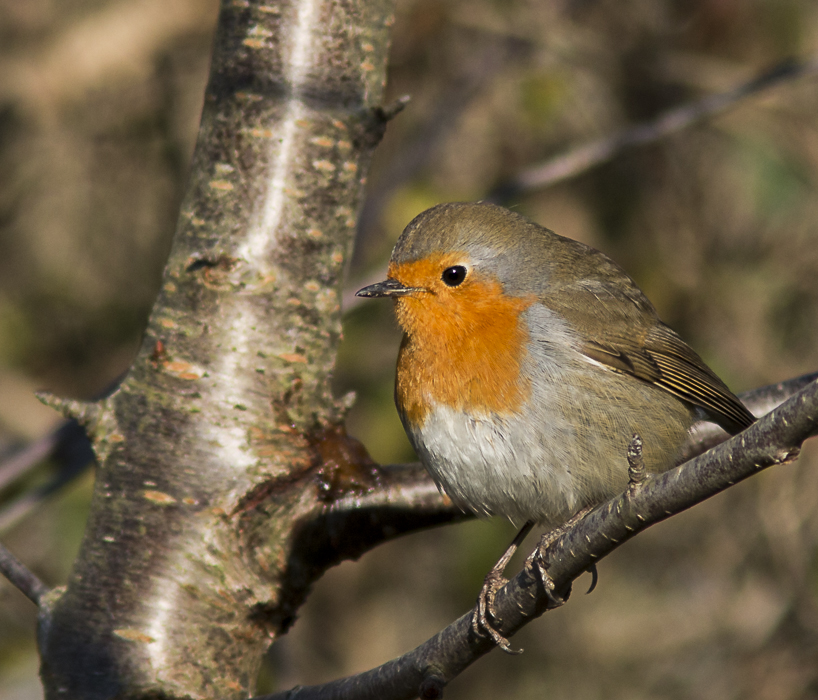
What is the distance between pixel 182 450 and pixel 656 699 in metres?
4.20

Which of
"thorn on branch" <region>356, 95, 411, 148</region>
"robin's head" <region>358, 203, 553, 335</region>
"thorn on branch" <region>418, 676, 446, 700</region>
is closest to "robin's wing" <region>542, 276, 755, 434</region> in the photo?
"robin's head" <region>358, 203, 553, 335</region>

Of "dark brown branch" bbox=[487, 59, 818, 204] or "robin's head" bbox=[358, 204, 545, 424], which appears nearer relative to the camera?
"robin's head" bbox=[358, 204, 545, 424]

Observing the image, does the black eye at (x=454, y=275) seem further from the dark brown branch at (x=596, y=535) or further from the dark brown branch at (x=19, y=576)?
the dark brown branch at (x=19, y=576)

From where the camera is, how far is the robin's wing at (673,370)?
2955 millimetres

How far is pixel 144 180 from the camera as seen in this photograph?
5.76 meters

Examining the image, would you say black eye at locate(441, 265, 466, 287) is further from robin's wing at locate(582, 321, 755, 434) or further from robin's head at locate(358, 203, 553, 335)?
robin's wing at locate(582, 321, 755, 434)

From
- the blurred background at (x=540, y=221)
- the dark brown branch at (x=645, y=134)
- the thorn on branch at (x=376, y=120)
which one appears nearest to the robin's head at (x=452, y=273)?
the dark brown branch at (x=645, y=134)

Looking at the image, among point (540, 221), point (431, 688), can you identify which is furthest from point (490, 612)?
point (540, 221)

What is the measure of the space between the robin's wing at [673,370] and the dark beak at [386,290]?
60 cm

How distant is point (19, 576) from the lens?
2318 millimetres

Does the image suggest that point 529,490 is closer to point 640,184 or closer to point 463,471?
point 463,471

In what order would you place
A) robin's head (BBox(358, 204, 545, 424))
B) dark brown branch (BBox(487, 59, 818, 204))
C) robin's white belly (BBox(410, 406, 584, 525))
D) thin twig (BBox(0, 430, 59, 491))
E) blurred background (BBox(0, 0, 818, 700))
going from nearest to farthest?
robin's white belly (BBox(410, 406, 584, 525)), robin's head (BBox(358, 204, 545, 424)), thin twig (BBox(0, 430, 59, 491)), dark brown branch (BBox(487, 59, 818, 204)), blurred background (BBox(0, 0, 818, 700))

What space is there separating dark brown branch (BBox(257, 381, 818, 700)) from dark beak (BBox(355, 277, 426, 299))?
3.67 feet

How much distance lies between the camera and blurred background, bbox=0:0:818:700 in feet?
16.6
